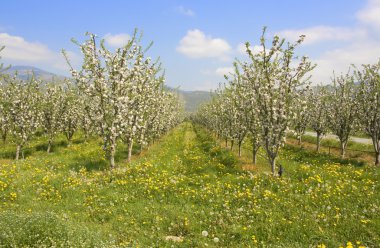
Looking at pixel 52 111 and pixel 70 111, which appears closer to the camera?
pixel 52 111

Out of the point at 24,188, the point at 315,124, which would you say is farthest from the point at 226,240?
the point at 315,124

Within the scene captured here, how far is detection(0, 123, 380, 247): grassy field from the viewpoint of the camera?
893 centimetres

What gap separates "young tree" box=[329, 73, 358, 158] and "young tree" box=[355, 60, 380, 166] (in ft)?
4.51

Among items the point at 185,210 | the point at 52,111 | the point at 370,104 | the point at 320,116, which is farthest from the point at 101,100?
the point at 320,116

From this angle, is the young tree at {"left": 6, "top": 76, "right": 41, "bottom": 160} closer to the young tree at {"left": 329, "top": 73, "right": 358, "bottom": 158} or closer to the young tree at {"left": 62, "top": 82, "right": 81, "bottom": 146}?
the young tree at {"left": 62, "top": 82, "right": 81, "bottom": 146}

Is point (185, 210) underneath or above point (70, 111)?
underneath

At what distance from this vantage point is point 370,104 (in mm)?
23047

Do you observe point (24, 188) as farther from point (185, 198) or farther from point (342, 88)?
point (342, 88)

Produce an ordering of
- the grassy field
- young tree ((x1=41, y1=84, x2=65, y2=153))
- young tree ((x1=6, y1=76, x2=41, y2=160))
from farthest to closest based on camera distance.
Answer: young tree ((x1=41, y1=84, x2=65, y2=153)) < young tree ((x1=6, y1=76, x2=41, y2=160)) < the grassy field

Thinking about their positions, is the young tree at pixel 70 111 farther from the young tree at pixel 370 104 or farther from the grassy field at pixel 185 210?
the young tree at pixel 370 104

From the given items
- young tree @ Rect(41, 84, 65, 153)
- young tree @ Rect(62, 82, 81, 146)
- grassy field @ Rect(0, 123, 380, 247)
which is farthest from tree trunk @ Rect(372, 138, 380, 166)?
young tree @ Rect(41, 84, 65, 153)

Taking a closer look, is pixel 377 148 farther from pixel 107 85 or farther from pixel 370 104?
pixel 107 85

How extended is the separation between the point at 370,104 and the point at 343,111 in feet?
14.6

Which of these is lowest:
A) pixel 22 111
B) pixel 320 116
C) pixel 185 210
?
pixel 185 210
